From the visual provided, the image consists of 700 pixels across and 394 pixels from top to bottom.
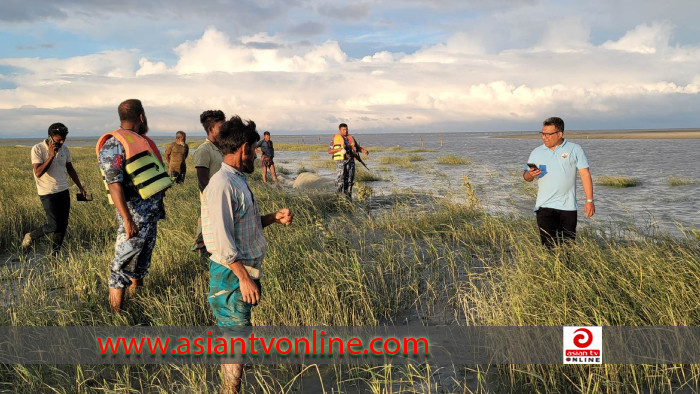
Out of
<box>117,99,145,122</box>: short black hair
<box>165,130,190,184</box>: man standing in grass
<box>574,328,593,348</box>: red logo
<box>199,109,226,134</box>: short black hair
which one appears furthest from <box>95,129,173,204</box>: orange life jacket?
<box>165,130,190,184</box>: man standing in grass

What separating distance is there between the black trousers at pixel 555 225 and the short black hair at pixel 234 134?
364 cm

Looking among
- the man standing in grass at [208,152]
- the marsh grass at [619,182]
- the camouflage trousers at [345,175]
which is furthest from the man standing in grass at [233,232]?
Answer: the marsh grass at [619,182]

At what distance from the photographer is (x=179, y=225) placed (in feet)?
23.0

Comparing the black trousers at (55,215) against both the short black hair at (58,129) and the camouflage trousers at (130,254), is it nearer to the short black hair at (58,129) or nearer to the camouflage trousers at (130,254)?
the short black hair at (58,129)

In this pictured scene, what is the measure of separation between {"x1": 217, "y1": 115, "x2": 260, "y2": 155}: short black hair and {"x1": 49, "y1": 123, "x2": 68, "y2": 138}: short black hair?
14.8 feet

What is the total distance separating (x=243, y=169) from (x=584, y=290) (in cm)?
298

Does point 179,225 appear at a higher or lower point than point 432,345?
higher

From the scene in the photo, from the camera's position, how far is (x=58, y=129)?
579 centimetres

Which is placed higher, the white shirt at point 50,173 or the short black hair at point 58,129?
the short black hair at point 58,129

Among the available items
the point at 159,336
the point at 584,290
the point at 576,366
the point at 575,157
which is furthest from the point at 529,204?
the point at 159,336

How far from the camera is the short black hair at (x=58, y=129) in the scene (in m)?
5.78

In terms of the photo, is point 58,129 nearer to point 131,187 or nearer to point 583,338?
point 131,187

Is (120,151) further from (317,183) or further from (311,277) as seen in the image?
(317,183)

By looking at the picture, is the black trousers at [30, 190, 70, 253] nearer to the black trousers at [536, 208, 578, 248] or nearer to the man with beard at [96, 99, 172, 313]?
the man with beard at [96, 99, 172, 313]
